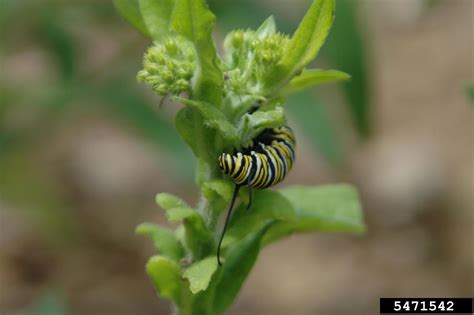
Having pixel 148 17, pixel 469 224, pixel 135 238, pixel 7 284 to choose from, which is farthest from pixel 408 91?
pixel 148 17

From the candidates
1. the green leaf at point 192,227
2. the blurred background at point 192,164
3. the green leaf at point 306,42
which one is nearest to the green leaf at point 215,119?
the green leaf at point 306,42

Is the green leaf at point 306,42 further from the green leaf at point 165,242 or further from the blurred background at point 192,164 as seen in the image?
the blurred background at point 192,164

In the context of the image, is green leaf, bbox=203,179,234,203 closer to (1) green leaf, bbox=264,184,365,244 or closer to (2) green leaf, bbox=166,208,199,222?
(2) green leaf, bbox=166,208,199,222

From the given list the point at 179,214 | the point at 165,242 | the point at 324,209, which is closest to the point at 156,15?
the point at 179,214

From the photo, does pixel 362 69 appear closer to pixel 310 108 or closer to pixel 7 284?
pixel 310 108

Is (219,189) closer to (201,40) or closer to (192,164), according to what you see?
(201,40)

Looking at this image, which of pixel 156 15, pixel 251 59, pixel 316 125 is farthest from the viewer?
pixel 316 125
